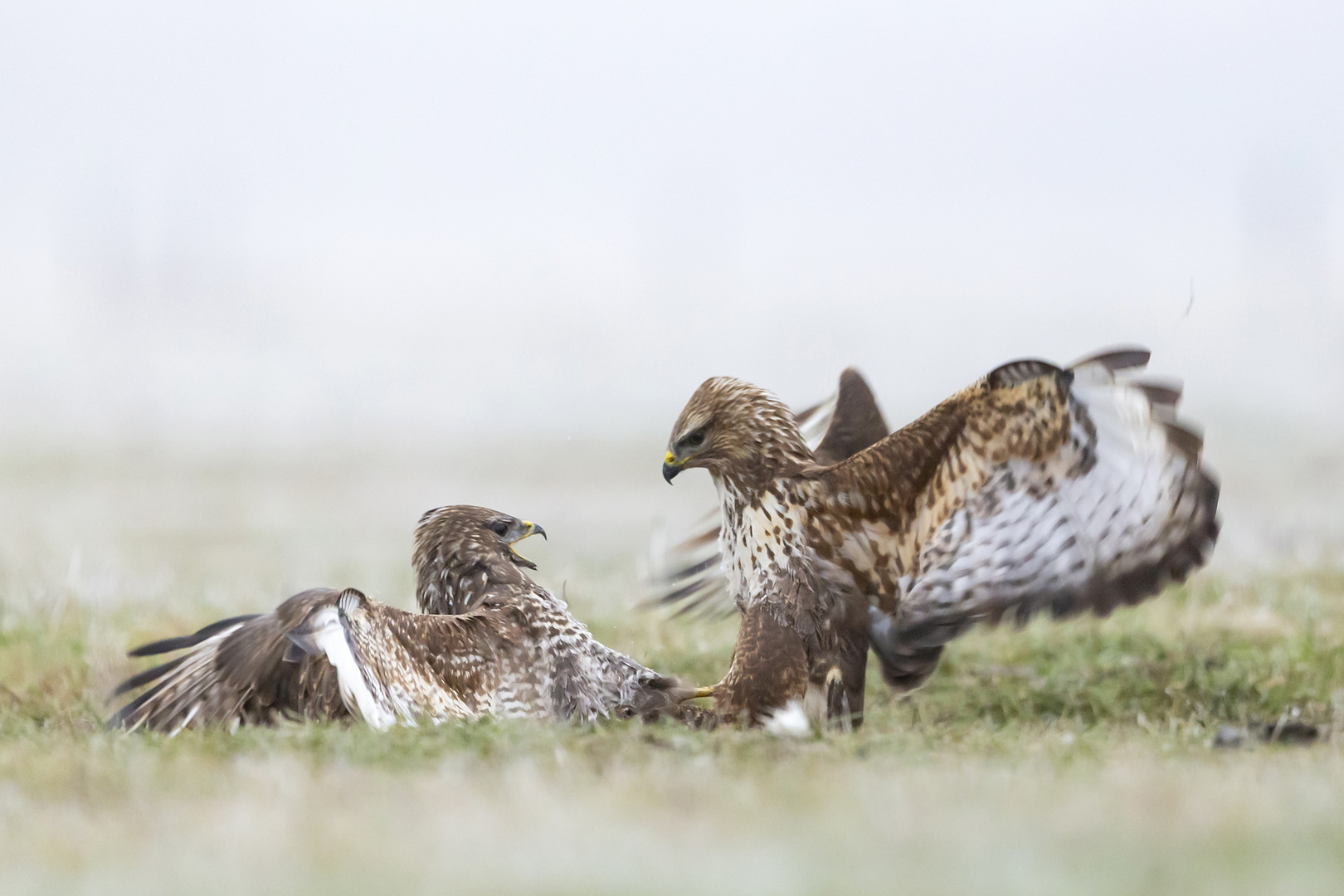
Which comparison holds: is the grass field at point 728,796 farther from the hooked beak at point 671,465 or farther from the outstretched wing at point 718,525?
the hooked beak at point 671,465

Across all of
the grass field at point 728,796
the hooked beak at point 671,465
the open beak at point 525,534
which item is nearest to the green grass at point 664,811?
the grass field at point 728,796

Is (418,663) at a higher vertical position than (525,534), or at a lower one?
lower

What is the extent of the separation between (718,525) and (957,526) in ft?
7.56

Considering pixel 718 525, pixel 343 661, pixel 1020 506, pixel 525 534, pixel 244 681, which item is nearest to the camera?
pixel 343 661

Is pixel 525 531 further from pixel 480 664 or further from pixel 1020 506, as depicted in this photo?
pixel 1020 506

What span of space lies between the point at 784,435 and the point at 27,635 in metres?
4.87

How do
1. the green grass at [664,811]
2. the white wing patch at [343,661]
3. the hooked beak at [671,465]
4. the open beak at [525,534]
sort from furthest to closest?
1. the open beak at [525,534]
2. the hooked beak at [671,465]
3. the white wing patch at [343,661]
4. the green grass at [664,811]

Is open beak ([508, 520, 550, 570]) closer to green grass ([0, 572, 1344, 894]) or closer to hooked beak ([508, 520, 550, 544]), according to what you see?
hooked beak ([508, 520, 550, 544])

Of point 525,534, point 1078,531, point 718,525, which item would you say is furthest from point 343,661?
point 718,525

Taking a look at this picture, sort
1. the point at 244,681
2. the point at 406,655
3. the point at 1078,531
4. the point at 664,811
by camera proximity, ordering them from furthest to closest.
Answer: the point at 1078,531
the point at 406,655
the point at 244,681
the point at 664,811

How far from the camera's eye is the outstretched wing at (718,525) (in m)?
7.25

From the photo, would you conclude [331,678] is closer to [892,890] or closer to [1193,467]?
[892,890]

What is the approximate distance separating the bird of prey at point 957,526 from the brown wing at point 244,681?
173cm

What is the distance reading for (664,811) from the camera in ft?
11.4
